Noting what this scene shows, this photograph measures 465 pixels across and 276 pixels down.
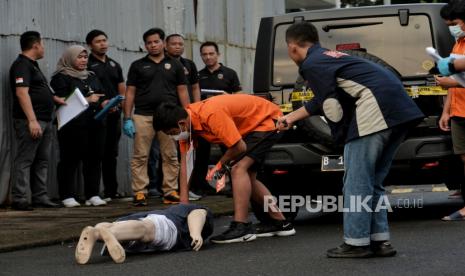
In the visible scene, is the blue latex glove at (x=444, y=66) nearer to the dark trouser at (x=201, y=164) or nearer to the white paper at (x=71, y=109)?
the white paper at (x=71, y=109)

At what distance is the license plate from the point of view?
1121cm

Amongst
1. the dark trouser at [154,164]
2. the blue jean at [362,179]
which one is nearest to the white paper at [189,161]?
the blue jean at [362,179]

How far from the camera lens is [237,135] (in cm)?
1001

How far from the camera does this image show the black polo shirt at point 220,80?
16359mm

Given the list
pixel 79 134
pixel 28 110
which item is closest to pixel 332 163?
pixel 28 110

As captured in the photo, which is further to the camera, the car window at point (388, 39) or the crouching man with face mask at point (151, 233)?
the car window at point (388, 39)

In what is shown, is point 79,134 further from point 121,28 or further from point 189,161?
point 189,161

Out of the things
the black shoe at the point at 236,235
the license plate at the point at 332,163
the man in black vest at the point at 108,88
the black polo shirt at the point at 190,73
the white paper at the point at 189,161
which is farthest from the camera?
the black polo shirt at the point at 190,73

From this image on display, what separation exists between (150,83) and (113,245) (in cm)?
595

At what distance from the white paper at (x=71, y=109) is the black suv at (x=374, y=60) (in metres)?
2.64

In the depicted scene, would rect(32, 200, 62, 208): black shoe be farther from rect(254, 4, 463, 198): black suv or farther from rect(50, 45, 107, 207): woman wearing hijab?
rect(254, 4, 463, 198): black suv

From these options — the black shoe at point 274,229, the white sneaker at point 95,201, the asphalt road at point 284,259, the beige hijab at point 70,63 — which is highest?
the beige hijab at point 70,63

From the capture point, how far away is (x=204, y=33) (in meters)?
20.8

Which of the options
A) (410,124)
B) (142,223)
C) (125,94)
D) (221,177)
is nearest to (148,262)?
(142,223)
